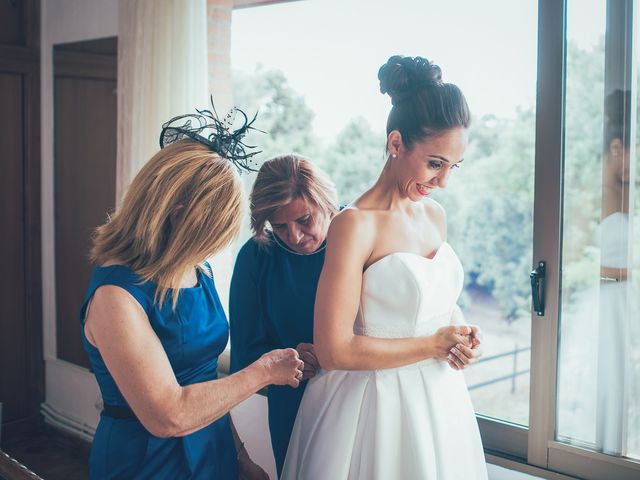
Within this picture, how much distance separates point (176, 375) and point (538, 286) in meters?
1.17

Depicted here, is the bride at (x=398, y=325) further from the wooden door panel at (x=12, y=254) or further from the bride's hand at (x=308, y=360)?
the wooden door panel at (x=12, y=254)

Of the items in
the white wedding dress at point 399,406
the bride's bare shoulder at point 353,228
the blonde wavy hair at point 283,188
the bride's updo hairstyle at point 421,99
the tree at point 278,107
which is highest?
the tree at point 278,107

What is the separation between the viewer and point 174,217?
4.89ft

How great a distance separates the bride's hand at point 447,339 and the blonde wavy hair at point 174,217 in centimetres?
55

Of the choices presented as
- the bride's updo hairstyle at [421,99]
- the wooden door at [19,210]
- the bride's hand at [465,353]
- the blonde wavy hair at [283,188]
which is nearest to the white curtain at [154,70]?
the wooden door at [19,210]

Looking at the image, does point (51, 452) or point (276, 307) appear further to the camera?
point (51, 452)

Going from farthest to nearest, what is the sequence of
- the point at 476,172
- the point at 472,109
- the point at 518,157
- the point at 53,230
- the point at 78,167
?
1. the point at 476,172
2. the point at 518,157
3. the point at 472,109
4. the point at 53,230
5. the point at 78,167

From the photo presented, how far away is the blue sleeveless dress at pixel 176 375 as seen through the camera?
1.50m

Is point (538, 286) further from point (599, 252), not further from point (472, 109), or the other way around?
point (472, 109)

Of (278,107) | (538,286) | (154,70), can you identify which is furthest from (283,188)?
(278,107)

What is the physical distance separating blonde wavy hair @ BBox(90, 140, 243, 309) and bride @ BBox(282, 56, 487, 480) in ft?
0.91

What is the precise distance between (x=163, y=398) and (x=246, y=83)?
5.94m

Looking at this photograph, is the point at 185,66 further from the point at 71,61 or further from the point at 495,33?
the point at 495,33

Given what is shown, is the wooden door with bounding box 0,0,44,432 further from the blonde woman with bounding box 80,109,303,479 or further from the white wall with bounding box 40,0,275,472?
the blonde woman with bounding box 80,109,303,479
